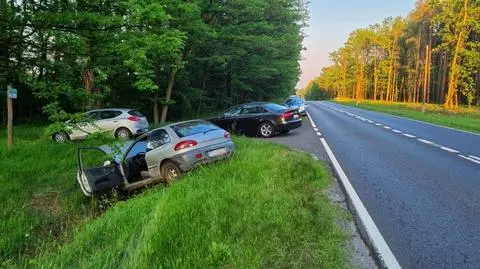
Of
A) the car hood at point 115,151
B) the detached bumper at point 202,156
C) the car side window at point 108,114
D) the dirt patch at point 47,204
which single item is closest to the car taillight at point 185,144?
the detached bumper at point 202,156

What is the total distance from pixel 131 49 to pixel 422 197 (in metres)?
7.02

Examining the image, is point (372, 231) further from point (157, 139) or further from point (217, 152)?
point (157, 139)

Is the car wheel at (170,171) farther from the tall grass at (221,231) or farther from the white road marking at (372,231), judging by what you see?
the white road marking at (372,231)

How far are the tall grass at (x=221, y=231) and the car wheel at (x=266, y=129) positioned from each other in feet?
33.3

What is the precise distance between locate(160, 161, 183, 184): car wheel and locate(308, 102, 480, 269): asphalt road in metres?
3.73

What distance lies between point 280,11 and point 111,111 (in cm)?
1297

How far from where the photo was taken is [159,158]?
9.88m

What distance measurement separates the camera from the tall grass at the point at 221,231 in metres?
4.31

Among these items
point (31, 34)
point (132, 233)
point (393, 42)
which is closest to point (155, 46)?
point (31, 34)

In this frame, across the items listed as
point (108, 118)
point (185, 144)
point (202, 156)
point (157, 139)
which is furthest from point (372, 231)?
point (108, 118)

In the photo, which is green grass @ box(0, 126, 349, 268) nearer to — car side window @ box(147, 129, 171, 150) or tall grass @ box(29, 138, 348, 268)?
tall grass @ box(29, 138, 348, 268)

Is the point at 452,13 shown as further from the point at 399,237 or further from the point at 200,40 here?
the point at 399,237

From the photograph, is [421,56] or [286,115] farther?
[421,56]

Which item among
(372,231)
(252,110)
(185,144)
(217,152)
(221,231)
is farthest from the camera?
(252,110)
